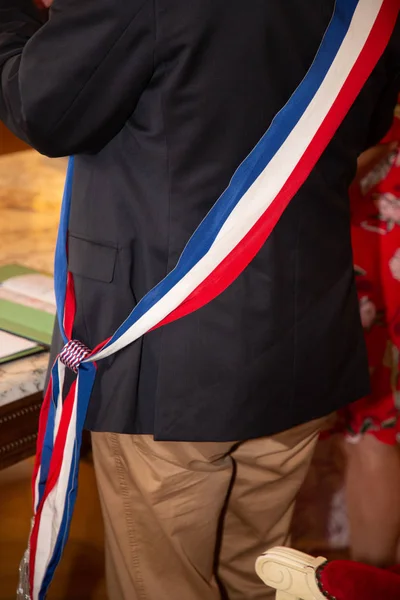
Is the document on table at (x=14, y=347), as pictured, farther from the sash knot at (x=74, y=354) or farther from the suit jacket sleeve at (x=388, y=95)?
the suit jacket sleeve at (x=388, y=95)

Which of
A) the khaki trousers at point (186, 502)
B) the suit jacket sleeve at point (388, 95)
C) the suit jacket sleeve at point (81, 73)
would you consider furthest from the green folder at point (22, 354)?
the suit jacket sleeve at point (388, 95)

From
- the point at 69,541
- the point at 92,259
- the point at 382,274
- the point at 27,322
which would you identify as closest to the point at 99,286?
the point at 92,259

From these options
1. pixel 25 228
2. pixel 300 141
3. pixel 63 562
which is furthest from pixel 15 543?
pixel 300 141

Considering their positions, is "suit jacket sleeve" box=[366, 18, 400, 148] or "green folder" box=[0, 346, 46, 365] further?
"green folder" box=[0, 346, 46, 365]

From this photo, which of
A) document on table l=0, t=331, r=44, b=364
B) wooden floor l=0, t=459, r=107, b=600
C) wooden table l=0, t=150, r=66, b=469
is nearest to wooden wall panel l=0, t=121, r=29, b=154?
wooden table l=0, t=150, r=66, b=469

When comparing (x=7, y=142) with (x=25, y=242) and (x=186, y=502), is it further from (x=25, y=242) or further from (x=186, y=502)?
(x=186, y=502)

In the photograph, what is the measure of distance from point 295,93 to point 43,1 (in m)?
0.56

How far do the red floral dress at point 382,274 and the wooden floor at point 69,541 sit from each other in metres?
0.78

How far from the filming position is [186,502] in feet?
4.28

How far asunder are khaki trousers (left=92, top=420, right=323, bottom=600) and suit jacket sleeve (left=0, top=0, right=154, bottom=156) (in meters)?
0.46

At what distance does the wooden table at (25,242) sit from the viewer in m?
1.47

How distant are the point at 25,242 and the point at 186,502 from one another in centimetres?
104

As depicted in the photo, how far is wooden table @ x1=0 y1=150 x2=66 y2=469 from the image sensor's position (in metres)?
1.47

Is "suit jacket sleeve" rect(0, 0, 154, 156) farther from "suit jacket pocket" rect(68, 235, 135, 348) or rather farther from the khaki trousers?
the khaki trousers
